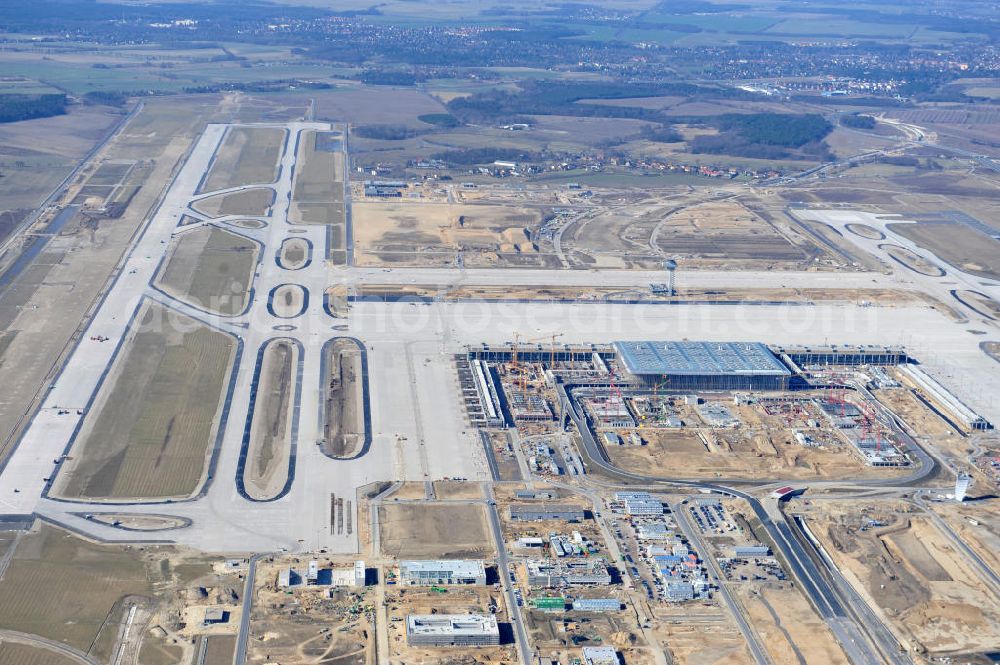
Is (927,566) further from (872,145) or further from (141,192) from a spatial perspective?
(872,145)

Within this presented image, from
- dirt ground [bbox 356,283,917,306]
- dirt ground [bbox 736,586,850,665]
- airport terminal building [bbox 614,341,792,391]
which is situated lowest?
dirt ground [bbox 736,586,850,665]

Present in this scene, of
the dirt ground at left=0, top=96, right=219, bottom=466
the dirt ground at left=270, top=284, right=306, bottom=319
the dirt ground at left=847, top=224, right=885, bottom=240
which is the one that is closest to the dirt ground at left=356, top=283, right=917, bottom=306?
the dirt ground at left=270, top=284, right=306, bottom=319

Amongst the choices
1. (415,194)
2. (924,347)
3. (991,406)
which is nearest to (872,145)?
(415,194)

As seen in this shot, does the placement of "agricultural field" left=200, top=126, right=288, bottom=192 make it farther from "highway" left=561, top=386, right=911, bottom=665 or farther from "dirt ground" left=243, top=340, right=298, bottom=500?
"highway" left=561, top=386, right=911, bottom=665

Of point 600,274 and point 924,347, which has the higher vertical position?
point 600,274

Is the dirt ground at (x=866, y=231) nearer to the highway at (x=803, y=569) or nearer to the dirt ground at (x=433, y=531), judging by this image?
the highway at (x=803, y=569)

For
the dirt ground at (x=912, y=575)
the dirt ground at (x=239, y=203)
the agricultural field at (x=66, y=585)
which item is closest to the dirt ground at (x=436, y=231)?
the dirt ground at (x=239, y=203)
